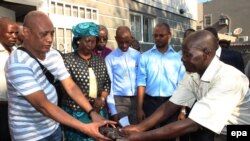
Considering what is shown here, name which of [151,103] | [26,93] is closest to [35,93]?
[26,93]

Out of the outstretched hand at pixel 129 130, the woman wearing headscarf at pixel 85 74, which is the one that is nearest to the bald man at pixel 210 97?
the outstretched hand at pixel 129 130

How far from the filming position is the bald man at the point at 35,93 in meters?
2.59

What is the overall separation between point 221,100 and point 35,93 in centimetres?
123

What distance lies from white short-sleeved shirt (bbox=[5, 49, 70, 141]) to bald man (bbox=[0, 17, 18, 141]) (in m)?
0.95

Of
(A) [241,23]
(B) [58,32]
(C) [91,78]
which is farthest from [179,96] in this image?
(A) [241,23]

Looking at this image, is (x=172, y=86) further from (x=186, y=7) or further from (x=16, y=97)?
(x=186, y=7)

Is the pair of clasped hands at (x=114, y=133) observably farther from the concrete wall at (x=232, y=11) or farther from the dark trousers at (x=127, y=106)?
the concrete wall at (x=232, y=11)

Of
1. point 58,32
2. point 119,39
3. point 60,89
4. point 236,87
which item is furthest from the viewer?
point 58,32

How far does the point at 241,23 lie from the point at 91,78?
32.6m

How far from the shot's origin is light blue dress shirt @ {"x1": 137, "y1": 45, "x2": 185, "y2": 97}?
14.8 ft

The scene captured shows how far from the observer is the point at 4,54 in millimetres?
3791

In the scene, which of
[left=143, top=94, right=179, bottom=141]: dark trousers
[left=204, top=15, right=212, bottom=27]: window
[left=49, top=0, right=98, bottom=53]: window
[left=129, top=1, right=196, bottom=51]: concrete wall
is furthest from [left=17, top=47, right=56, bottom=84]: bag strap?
[left=204, top=15, right=212, bottom=27]: window

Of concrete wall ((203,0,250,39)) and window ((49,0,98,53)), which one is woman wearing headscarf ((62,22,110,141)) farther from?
concrete wall ((203,0,250,39))

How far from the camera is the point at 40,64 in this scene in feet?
9.02
